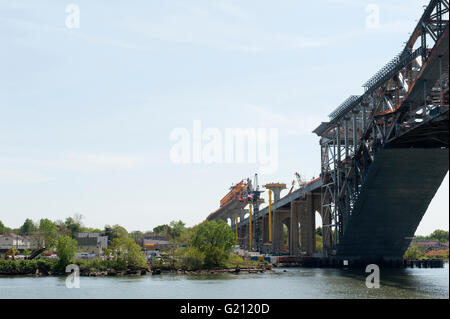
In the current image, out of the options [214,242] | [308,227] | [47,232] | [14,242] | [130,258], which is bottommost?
[130,258]

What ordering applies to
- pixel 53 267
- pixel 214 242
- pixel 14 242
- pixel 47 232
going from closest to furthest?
pixel 53 267
pixel 214 242
pixel 47 232
pixel 14 242

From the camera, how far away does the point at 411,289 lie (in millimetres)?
55125

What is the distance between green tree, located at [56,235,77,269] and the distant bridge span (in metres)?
42.8

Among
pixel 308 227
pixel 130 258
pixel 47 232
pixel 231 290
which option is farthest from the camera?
pixel 47 232

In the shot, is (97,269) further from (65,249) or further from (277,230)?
(277,230)

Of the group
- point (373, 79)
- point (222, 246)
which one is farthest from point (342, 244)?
point (373, 79)

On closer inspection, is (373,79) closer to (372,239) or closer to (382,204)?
(382,204)

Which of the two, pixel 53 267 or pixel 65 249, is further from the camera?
pixel 53 267

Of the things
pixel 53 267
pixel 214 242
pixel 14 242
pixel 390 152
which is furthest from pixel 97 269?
pixel 14 242

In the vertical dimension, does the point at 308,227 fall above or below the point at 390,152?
below

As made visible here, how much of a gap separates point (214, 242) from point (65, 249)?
23925 mm

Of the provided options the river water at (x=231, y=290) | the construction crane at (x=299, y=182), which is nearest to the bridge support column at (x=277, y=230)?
the construction crane at (x=299, y=182)

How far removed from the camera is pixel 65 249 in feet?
289

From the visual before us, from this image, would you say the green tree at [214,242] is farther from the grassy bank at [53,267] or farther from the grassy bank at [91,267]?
the grassy bank at [53,267]
